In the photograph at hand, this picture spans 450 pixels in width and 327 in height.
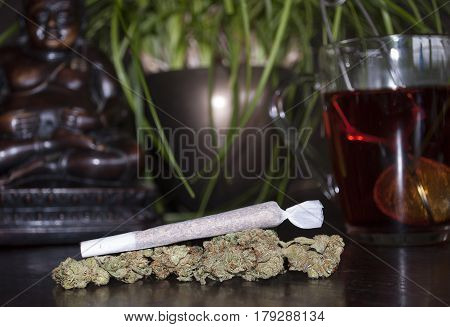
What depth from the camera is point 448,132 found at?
71cm

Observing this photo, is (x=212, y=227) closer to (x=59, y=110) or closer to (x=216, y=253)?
(x=216, y=253)

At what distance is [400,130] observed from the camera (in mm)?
682

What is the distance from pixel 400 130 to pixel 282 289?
25cm

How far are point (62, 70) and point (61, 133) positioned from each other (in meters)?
0.12

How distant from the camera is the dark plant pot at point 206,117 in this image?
2.94 feet

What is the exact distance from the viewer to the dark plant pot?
0.90 m

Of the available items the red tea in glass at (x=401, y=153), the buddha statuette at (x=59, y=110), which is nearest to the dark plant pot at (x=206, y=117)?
the buddha statuette at (x=59, y=110)

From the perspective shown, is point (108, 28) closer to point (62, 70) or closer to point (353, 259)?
point (62, 70)

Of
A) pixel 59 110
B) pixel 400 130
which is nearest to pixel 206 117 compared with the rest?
pixel 59 110

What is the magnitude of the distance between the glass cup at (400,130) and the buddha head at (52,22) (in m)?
0.35

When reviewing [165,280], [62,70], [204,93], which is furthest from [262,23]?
[165,280]

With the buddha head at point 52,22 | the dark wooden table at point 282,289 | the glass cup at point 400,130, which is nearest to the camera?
the dark wooden table at point 282,289

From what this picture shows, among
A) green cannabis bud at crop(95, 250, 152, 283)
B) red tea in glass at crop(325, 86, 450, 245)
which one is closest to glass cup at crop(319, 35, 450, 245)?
red tea in glass at crop(325, 86, 450, 245)

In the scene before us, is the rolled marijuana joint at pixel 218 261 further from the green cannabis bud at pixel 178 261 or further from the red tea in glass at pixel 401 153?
the red tea in glass at pixel 401 153
